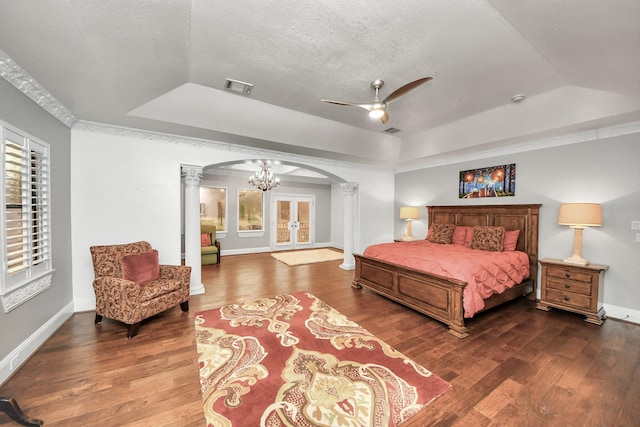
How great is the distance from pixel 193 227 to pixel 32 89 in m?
2.37

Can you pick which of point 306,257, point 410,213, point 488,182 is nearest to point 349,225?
point 410,213

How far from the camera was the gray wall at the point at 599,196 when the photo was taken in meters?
3.21

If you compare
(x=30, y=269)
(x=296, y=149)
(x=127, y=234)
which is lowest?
(x=30, y=269)

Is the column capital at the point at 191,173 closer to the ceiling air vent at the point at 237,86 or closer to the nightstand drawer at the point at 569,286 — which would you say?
the ceiling air vent at the point at 237,86

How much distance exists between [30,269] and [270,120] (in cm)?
315

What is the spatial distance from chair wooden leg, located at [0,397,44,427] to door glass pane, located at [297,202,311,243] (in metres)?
7.62

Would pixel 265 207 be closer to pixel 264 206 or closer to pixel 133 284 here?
pixel 264 206

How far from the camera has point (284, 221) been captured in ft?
29.1

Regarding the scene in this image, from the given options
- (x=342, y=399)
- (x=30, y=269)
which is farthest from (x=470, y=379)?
(x=30, y=269)

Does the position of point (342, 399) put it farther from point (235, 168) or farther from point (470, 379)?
point (235, 168)

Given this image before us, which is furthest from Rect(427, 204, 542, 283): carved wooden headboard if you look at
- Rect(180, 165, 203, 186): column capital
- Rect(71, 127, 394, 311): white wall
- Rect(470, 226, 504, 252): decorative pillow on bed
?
Rect(180, 165, 203, 186): column capital

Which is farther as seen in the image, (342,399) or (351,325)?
(351,325)

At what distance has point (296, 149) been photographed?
4.52m

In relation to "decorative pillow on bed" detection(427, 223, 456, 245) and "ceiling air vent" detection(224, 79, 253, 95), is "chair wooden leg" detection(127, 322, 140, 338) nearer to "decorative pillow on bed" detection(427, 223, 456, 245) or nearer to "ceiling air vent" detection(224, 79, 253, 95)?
"ceiling air vent" detection(224, 79, 253, 95)
